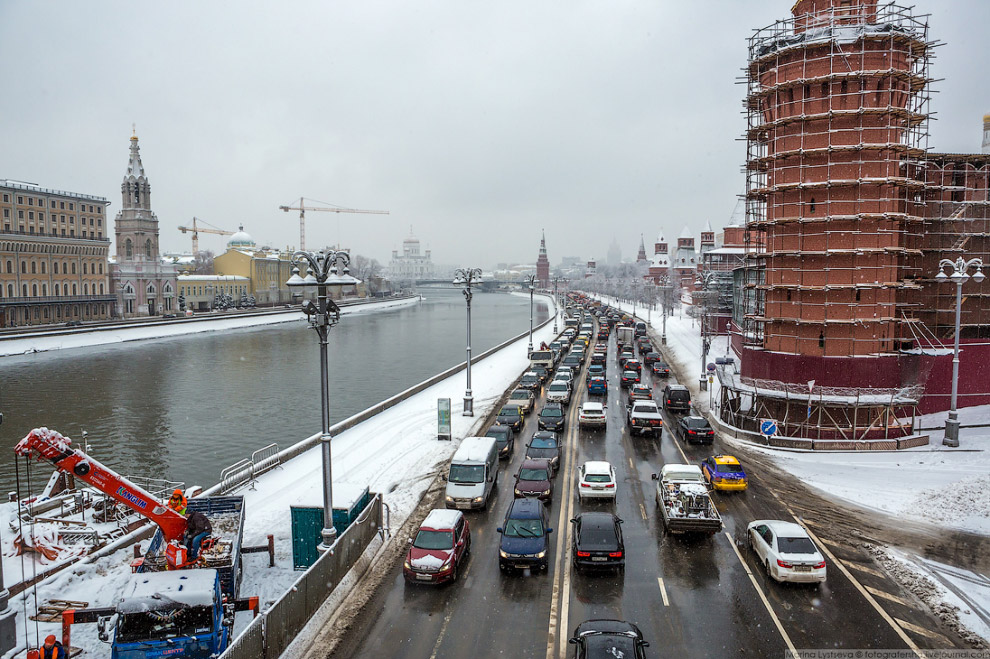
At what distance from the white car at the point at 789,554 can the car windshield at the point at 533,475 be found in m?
→ 6.48

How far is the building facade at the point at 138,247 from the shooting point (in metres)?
105

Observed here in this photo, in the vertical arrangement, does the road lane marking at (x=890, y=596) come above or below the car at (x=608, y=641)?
below

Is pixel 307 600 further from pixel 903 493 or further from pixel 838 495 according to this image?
pixel 903 493

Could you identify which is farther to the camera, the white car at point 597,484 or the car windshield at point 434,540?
the white car at point 597,484

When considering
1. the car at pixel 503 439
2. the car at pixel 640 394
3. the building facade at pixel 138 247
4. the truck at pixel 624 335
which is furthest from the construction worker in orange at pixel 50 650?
the building facade at pixel 138 247

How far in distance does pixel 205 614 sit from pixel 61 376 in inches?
2030

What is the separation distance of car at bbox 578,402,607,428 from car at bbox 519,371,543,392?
7.64 m

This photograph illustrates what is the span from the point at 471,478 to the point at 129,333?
78632 mm

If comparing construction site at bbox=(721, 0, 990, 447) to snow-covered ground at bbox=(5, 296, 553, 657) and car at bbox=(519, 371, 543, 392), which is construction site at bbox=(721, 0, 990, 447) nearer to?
car at bbox=(519, 371, 543, 392)

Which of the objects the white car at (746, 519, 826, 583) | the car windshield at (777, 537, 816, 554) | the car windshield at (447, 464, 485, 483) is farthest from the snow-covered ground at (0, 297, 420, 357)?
the car windshield at (777, 537, 816, 554)

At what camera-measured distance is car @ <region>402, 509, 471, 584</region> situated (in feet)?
44.0

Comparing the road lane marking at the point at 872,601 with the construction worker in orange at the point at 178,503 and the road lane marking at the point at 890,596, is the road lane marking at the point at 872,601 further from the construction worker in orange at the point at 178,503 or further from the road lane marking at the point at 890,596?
the construction worker in orange at the point at 178,503

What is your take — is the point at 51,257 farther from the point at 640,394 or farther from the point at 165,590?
the point at 165,590

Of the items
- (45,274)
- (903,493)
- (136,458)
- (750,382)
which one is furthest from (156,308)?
(903,493)
